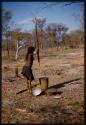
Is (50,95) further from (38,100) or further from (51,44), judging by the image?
(51,44)

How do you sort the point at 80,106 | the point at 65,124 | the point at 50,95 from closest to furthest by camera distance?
the point at 65,124 → the point at 80,106 → the point at 50,95

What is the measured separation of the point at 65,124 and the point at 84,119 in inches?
21.0

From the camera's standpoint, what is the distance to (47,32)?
205 feet

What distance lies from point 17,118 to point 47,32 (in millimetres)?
56494

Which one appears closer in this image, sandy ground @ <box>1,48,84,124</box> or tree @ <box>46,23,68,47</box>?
sandy ground @ <box>1,48,84,124</box>

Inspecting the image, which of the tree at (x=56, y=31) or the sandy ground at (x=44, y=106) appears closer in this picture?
the sandy ground at (x=44, y=106)

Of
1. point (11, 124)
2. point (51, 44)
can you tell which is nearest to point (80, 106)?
point (11, 124)

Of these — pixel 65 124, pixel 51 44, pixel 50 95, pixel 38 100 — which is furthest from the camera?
pixel 51 44

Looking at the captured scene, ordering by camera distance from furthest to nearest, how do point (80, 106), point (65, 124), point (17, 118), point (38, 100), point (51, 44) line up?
point (51, 44), point (38, 100), point (80, 106), point (17, 118), point (65, 124)

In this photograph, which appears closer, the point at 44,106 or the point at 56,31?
the point at 44,106

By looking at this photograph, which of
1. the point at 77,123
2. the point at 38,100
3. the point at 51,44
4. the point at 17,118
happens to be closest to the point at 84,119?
the point at 77,123

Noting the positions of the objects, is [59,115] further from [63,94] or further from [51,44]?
[51,44]

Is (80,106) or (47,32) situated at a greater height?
(47,32)

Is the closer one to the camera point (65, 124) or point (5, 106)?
point (65, 124)
